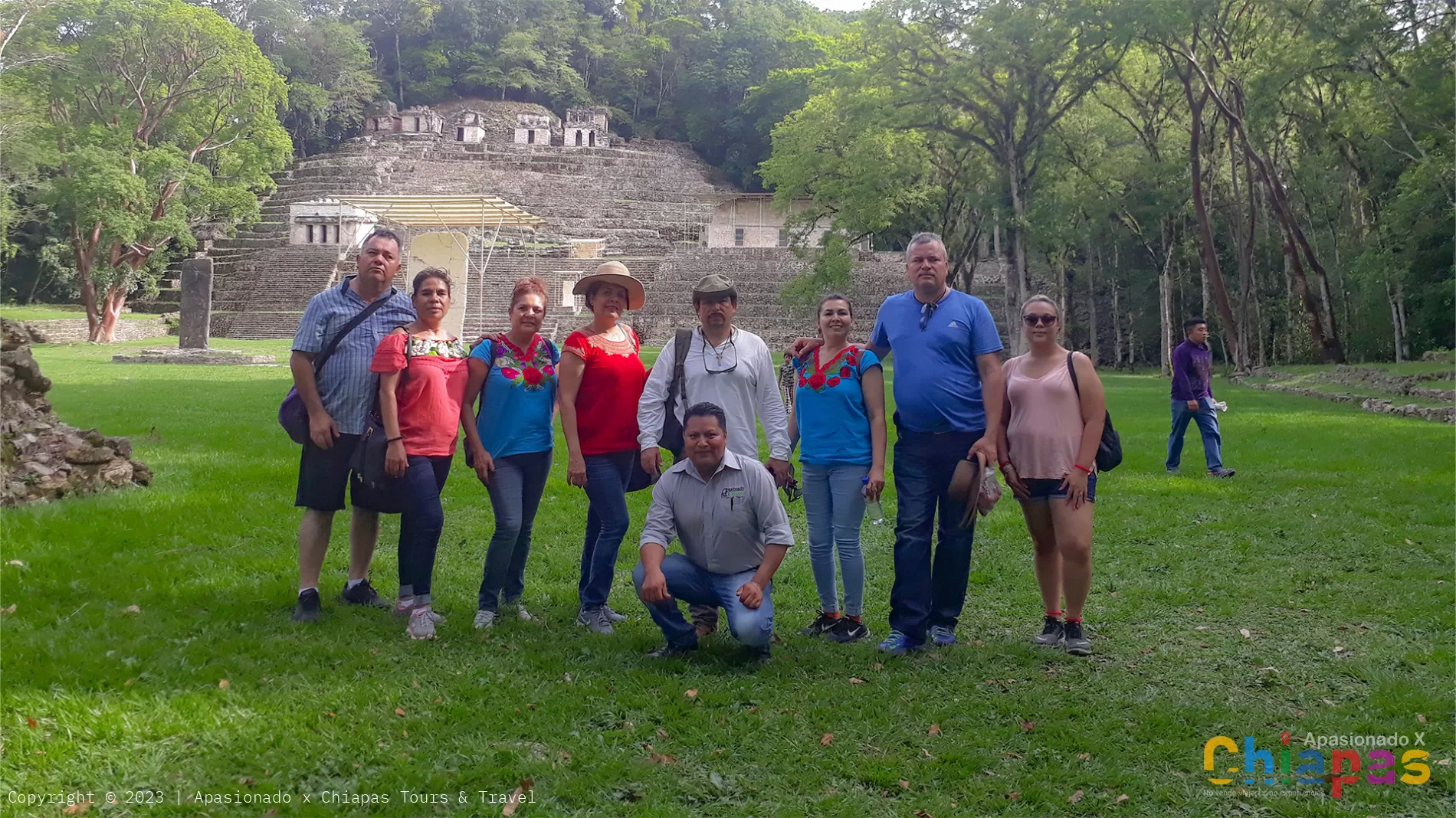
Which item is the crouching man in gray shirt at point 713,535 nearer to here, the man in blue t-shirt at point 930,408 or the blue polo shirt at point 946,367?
the man in blue t-shirt at point 930,408

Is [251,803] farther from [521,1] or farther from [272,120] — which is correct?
[521,1]

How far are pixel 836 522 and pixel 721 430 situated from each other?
2.66ft

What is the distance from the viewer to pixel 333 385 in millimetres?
4812

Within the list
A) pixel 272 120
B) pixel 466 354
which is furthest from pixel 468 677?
pixel 272 120

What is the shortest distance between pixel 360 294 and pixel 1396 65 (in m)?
22.0

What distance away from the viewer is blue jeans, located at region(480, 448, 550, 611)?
491 centimetres

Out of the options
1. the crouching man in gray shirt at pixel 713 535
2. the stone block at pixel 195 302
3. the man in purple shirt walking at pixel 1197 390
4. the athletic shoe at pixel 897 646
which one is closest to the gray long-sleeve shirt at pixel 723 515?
the crouching man in gray shirt at pixel 713 535

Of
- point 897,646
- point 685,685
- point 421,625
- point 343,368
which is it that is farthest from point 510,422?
point 897,646

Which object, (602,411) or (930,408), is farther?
(602,411)

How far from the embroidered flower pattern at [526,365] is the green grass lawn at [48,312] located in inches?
1162

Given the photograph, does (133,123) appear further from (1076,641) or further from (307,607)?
(1076,641)

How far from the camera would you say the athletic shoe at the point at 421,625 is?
15.5ft

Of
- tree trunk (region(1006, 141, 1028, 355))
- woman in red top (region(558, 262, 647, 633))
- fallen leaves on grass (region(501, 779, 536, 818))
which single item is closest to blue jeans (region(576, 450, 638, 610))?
woman in red top (region(558, 262, 647, 633))

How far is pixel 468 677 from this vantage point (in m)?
4.24
